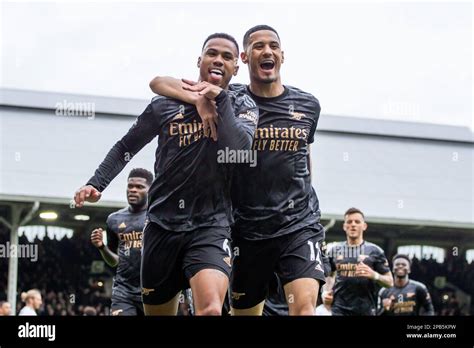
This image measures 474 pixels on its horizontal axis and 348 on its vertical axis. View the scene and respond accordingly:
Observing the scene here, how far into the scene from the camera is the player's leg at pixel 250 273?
27.8 ft

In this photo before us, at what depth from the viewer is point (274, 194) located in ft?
27.6

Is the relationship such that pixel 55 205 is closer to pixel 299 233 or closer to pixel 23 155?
pixel 23 155

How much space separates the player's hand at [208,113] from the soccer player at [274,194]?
1.99 ft

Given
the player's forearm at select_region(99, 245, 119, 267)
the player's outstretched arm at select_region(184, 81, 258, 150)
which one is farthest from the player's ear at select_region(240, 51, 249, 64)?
the player's forearm at select_region(99, 245, 119, 267)

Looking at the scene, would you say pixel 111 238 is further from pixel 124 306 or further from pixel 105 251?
pixel 124 306

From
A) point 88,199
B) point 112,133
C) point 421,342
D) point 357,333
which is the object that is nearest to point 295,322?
point 357,333

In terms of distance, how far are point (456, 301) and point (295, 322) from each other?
17.5 m

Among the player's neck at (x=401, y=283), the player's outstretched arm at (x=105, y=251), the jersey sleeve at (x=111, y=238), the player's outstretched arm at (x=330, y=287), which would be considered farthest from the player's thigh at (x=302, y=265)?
the player's neck at (x=401, y=283)

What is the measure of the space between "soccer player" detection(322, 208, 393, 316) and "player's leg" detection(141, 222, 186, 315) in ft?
15.9

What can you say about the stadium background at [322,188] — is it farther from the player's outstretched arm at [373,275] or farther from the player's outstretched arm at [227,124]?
the player's outstretched arm at [227,124]

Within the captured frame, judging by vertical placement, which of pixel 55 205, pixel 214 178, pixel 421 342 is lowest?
pixel 421 342

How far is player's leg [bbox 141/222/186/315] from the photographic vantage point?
787 cm

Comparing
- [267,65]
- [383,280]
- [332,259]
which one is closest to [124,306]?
[332,259]

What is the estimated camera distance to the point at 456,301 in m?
23.7
